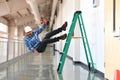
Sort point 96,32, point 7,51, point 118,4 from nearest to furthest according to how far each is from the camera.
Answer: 1. point 118,4
2. point 96,32
3. point 7,51

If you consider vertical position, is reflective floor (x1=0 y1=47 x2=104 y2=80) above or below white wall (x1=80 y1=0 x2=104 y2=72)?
below

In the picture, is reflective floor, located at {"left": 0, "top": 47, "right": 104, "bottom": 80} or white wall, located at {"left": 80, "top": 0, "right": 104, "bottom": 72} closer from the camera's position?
reflective floor, located at {"left": 0, "top": 47, "right": 104, "bottom": 80}

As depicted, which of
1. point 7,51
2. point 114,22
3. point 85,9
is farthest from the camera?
point 7,51

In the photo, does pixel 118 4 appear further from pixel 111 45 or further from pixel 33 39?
pixel 33 39

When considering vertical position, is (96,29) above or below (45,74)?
above

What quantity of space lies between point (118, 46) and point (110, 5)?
862 mm

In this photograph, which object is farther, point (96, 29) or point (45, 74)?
point (96, 29)

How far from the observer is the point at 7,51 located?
379 inches

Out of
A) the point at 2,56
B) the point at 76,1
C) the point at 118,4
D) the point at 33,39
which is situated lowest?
the point at 2,56

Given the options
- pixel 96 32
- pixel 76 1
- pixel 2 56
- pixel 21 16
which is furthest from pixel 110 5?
pixel 21 16

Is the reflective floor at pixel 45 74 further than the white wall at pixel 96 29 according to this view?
No

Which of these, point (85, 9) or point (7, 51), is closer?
point (85, 9)

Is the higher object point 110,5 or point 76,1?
point 76,1

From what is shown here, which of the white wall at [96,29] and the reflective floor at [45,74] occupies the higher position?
the white wall at [96,29]
